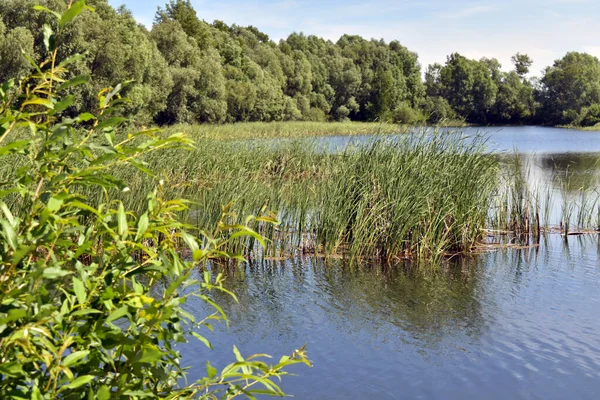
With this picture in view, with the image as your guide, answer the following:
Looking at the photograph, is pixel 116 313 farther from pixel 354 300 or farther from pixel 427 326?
pixel 354 300

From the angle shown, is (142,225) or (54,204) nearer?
(54,204)

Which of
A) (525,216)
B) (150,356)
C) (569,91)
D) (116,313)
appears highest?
(569,91)

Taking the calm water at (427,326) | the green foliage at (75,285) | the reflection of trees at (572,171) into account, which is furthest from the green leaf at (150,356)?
the reflection of trees at (572,171)

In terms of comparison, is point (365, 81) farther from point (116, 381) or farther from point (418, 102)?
point (116, 381)

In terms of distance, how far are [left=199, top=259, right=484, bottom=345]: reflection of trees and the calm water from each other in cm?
1

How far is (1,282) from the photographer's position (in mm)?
1622

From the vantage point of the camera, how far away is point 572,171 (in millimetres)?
19266

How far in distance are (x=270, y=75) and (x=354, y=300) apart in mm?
51224

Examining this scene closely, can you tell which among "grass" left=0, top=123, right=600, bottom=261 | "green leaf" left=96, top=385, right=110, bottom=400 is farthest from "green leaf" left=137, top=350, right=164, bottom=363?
"grass" left=0, top=123, right=600, bottom=261

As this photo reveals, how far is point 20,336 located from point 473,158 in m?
8.29

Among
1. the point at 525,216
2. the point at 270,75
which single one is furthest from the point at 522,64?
the point at 525,216

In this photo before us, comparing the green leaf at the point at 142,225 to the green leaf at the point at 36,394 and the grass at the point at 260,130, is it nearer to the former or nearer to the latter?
the green leaf at the point at 36,394

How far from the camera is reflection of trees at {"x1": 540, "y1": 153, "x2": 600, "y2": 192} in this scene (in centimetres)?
1470

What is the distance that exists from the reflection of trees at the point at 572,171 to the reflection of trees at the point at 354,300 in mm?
4926
